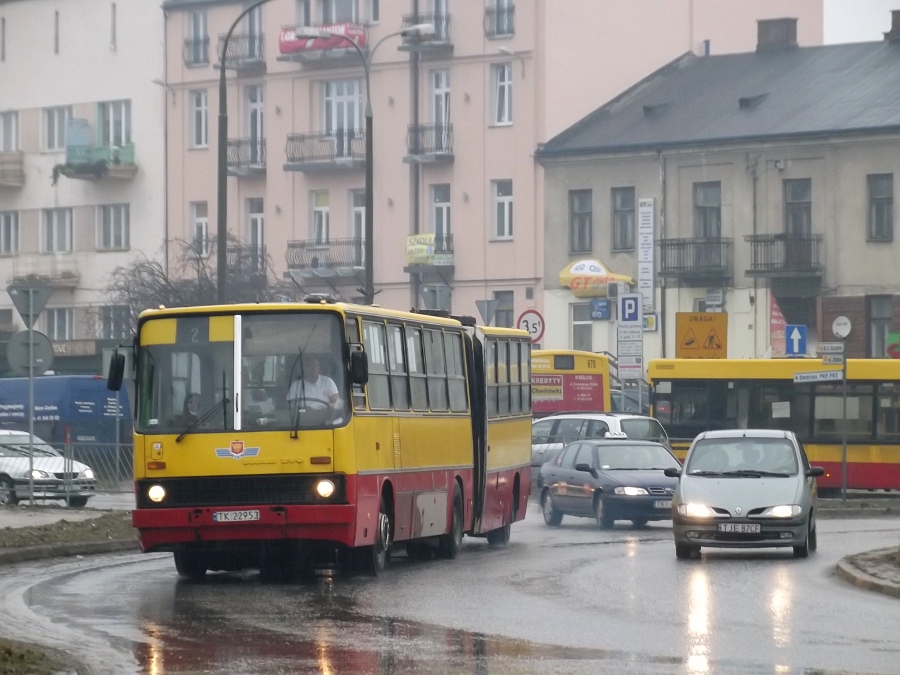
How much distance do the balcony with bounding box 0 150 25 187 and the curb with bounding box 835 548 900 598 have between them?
55257mm

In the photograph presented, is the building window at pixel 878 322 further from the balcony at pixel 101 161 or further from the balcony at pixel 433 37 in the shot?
the balcony at pixel 101 161

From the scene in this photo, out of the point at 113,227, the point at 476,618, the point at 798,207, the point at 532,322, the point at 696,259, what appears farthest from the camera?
the point at 113,227

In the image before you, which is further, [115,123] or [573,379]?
[115,123]

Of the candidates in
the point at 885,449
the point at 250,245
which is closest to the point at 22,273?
the point at 250,245

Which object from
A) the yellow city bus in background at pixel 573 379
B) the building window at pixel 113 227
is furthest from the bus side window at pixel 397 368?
the building window at pixel 113 227

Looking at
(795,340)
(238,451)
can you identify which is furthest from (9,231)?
(238,451)

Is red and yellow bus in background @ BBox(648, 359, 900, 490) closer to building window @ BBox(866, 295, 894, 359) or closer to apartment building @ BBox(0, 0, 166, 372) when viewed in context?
building window @ BBox(866, 295, 894, 359)

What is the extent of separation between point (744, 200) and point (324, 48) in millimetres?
14630

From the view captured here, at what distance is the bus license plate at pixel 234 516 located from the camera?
1817 cm

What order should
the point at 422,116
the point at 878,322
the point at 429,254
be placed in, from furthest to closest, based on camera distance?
the point at 422,116 → the point at 429,254 → the point at 878,322

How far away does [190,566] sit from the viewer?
64.2ft

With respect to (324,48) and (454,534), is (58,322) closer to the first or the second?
(324,48)

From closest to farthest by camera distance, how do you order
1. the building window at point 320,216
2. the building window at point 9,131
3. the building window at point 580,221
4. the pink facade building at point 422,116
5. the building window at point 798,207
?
the building window at point 798,207 < the building window at point 580,221 < the pink facade building at point 422,116 < the building window at point 320,216 < the building window at point 9,131

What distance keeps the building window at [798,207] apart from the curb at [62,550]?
34.3 m
